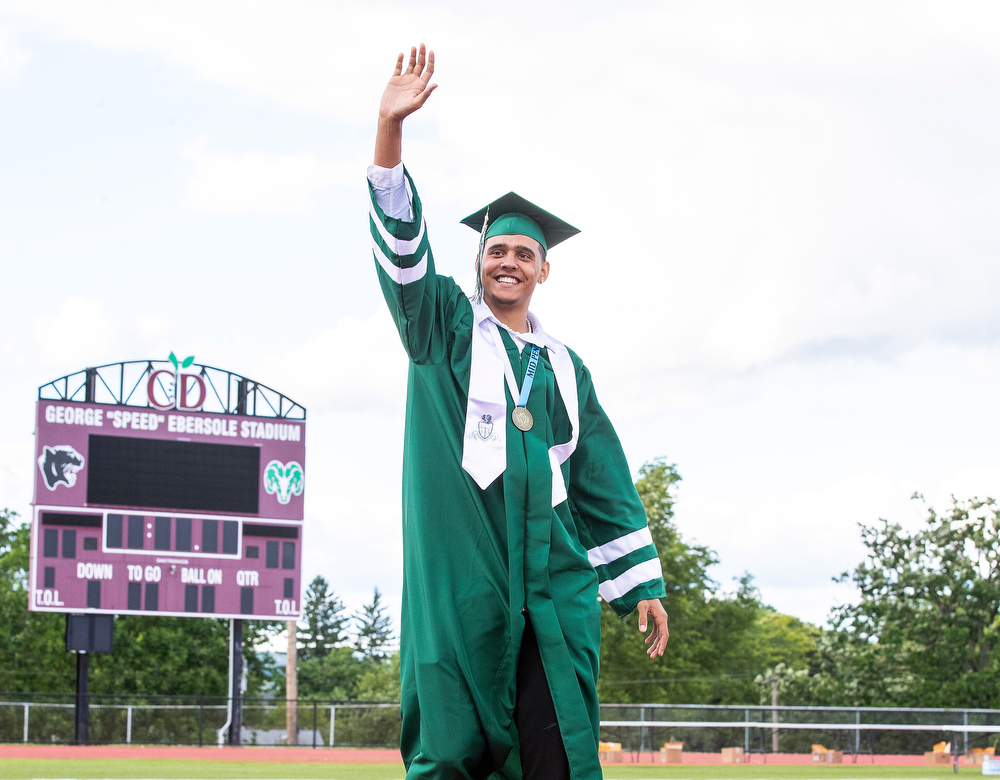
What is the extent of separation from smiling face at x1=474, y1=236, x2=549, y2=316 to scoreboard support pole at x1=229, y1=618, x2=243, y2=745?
62.5 feet

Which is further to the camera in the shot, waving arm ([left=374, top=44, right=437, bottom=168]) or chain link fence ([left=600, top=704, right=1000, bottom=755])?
chain link fence ([left=600, top=704, right=1000, bottom=755])

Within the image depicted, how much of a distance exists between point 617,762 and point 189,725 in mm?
9585

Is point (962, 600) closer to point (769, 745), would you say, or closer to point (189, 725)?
point (769, 745)

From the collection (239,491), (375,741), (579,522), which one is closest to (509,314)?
(579,522)

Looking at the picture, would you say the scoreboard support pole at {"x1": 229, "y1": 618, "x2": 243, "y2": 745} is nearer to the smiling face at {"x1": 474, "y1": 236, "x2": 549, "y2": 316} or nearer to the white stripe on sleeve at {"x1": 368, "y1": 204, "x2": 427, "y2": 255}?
the smiling face at {"x1": 474, "y1": 236, "x2": 549, "y2": 316}

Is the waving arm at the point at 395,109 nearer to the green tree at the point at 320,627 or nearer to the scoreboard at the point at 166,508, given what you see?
the scoreboard at the point at 166,508

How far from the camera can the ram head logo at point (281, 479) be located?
20953mm

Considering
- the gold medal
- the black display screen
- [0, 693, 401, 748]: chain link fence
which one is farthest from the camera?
[0, 693, 401, 748]: chain link fence

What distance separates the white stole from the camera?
312cm

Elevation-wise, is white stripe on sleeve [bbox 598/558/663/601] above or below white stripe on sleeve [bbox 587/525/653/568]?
below

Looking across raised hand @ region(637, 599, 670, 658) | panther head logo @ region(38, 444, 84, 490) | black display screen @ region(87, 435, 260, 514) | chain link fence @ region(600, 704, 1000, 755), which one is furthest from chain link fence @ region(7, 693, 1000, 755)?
raised hand @ region(637, 599, 670, 658)

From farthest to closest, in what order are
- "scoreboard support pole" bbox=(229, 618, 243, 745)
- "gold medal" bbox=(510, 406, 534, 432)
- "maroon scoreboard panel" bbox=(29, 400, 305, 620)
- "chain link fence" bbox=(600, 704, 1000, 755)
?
"scoreboard support pole" bbox=(229, 618, 243, 745)
"maroon scoreboard panel" bbox=(29, 400, 305, 620)
"chain link fence" bbox=(600, 704, 1000, 755)
"gold medal" bbox=(510, 406, 534, 432)

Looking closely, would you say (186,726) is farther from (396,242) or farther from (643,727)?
(396,242)

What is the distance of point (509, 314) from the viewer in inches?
137
